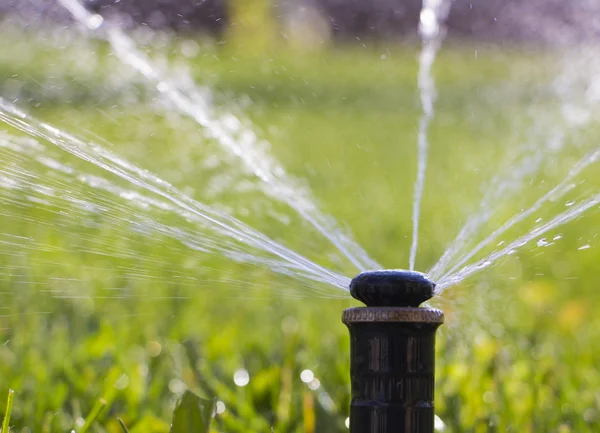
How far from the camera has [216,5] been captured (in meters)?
16.1

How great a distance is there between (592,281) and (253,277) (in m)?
1.15

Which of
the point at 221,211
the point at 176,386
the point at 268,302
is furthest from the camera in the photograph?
the point at 221,211

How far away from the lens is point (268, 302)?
2791 mm

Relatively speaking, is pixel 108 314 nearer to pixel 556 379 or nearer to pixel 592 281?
pixel 556 379

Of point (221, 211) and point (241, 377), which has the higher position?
point (221, 211)

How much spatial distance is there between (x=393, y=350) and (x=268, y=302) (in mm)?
1529

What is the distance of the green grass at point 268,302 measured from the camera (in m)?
1.91

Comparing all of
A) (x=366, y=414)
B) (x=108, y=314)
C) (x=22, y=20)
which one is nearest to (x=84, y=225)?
(x=108, y=314)

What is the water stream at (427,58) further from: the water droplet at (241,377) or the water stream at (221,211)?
the water droplet at (241,377)

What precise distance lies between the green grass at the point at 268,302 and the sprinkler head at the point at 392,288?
0.60m

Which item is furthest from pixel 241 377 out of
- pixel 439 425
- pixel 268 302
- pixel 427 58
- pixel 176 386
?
pixel 427 58

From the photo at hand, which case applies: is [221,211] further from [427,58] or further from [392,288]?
[427,58]

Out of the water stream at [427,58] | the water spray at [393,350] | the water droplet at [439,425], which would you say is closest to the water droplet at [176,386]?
the water droplet at [439,425]

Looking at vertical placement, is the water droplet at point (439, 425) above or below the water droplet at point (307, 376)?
below
